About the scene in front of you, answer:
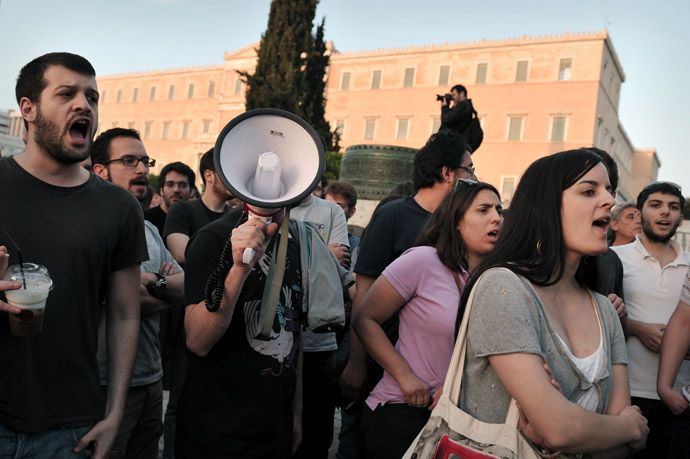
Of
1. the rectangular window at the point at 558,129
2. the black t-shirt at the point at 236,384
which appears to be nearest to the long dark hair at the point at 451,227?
the black t-shirt at the point at 236,384

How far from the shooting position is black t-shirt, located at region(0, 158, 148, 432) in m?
2.03

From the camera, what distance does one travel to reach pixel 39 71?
2.23 meters

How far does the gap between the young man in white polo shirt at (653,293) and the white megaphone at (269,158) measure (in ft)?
9.04

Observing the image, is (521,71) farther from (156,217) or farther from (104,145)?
(104,145)

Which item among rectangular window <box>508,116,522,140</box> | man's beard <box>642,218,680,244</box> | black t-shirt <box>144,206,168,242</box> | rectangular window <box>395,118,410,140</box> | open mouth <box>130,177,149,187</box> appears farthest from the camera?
rectangular window <box>395,118,410,140</box>

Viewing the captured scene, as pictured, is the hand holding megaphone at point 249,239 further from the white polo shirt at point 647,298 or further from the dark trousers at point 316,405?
the white polo shirt at point 647,298

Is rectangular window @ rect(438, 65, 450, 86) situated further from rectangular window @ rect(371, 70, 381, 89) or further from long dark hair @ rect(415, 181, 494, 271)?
long dark hair @ rect(415, 181, 494, 271)

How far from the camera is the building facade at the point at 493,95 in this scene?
3772cm

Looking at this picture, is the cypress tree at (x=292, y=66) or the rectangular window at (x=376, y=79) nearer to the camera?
the cypress tree at (x=292, y=66)

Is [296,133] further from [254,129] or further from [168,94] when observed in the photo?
[168,94]

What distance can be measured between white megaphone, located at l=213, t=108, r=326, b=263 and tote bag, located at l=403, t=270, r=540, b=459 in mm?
745

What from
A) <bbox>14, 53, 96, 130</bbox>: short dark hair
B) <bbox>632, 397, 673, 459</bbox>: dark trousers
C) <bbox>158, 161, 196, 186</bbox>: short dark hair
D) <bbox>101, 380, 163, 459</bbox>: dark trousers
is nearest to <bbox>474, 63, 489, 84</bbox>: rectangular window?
<bbox>158, 161, 196, 186</bbox>: short dark hair

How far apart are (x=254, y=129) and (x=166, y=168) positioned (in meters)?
3.61

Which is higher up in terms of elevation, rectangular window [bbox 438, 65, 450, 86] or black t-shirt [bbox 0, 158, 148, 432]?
rectangular window [bbox 438, 65, 450, 86]
